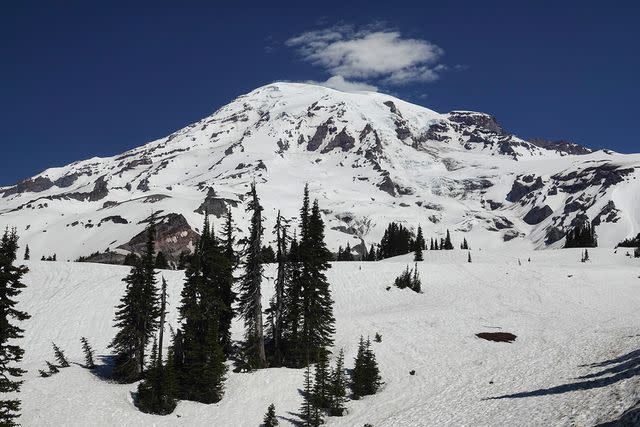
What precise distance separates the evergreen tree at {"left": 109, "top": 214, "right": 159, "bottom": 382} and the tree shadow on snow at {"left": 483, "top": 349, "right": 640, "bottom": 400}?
23741mm

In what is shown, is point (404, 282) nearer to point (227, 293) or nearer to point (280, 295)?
point (280, 295)

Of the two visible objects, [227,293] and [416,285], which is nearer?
[227,293]

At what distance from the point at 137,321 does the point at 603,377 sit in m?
29.5

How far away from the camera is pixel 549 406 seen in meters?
23.2

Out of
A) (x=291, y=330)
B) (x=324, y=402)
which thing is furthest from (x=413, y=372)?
(x=291, y=330)

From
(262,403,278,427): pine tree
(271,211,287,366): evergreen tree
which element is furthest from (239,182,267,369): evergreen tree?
(262,403,278,427): pine tree

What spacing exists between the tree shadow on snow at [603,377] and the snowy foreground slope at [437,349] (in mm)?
134

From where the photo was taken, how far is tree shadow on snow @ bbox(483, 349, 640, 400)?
24219 millimetres

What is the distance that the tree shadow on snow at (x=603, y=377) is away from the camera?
79.5 ft

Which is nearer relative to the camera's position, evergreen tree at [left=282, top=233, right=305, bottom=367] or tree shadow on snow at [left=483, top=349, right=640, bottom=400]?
tree shadow on snow at [left=483, top=349, right=640, bottom=400]

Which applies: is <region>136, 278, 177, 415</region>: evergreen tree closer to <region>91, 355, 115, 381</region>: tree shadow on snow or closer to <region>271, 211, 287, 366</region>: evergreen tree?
<region>91, 355, 115, 381</region>: tree shadow on snow

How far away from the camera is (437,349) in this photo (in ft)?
134

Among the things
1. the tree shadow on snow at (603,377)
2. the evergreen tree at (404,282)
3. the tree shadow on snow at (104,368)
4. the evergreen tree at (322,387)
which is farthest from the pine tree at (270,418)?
the evergreen tree at (404,282)

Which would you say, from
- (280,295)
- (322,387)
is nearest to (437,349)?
(322,387)
